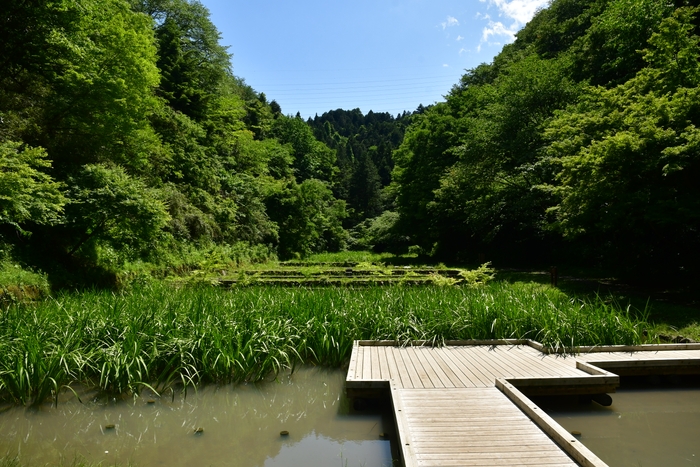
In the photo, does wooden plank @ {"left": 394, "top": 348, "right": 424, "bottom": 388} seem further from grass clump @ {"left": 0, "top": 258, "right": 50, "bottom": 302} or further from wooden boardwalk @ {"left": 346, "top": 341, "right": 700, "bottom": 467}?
grass clump @ {"left": 0, "top": 258, "right": 50, "bottom": 302}

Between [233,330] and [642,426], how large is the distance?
Answer: 4560 millimetres

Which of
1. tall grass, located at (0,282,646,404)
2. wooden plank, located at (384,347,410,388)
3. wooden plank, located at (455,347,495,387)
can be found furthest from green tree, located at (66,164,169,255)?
wooden plank, located at (455,347,495,387)

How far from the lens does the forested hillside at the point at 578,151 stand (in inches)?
322

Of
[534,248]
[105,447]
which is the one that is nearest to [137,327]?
[105,447]

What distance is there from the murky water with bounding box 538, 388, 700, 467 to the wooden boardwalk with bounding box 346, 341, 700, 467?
0.23 meters

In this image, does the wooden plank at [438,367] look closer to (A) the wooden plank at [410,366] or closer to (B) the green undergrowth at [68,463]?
(A) the wooden plank at [410,366]

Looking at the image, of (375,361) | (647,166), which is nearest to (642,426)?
(375,361)

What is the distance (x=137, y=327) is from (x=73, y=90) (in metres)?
8.44

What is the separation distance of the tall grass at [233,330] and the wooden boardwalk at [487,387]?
1.37 feet

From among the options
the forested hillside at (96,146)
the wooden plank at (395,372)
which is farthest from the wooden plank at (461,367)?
the forested hillside at (96,146)

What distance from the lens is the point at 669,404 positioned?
437 cm

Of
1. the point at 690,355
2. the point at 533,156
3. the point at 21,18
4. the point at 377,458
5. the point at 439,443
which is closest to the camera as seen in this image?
the point at 439,443

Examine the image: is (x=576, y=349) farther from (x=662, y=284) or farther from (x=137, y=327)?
(x=662, y=284)

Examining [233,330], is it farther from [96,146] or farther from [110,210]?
[96,146]
